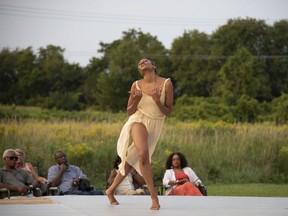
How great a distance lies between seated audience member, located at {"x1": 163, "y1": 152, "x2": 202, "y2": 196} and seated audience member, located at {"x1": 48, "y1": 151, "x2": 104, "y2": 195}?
1.10 metres

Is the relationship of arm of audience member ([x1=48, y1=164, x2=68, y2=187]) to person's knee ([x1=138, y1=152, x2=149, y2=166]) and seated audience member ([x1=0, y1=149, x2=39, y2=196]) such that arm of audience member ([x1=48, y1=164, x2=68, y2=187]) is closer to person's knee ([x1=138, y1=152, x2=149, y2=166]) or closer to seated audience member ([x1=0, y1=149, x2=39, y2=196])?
seated audience member ([x1=0, y1=149, x2=39, y2=196])

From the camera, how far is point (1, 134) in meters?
22.1

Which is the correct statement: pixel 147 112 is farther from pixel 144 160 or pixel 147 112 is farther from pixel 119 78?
pixel 119 78

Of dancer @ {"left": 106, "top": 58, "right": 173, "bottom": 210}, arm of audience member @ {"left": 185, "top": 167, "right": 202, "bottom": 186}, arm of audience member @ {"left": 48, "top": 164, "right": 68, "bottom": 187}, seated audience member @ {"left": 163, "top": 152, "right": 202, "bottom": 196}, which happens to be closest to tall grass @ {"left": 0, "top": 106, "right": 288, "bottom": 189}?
arm of audience member @ {"left": 48, "top": 164, "right": 68, "bottom": 187}

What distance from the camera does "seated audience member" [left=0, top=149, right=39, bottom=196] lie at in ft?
43.9

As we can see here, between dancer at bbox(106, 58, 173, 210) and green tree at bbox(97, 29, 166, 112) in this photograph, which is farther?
green tree at bbox(97, 29, 166, 112)

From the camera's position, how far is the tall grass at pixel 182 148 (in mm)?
20969

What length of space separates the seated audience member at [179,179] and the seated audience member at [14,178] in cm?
205

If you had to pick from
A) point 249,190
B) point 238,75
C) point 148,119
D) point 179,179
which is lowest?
point 249,190

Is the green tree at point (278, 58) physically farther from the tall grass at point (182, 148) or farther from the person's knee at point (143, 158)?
the person's knee at point (143, 158)

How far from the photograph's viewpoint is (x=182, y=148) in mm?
22469

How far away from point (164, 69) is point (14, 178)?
201 ft

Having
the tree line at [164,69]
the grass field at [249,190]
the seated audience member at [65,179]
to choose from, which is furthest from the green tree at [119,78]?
the seated audience member at [65,179]

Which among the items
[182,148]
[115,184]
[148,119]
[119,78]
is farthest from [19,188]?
[119,78]
